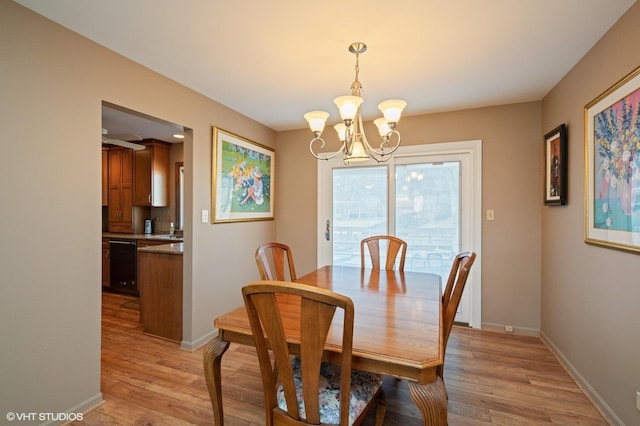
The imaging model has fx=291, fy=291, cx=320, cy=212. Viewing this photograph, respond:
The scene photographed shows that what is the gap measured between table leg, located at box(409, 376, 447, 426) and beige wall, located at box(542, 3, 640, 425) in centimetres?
138

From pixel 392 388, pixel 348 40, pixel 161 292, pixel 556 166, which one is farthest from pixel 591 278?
pixel 161 292

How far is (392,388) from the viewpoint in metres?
2.09

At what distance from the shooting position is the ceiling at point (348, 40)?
5.24ft

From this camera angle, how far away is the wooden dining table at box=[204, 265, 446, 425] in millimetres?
1039

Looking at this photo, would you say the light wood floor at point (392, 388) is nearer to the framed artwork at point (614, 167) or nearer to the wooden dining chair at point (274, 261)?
the wooden dining chair at point (274, 261)

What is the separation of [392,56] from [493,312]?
9.04ft

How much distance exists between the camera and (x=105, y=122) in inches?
142

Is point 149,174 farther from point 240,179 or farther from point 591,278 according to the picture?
point 591,278

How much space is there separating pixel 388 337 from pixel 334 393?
35 cm

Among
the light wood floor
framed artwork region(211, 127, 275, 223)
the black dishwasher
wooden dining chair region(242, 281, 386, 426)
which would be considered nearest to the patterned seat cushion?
wooden dining chair region(242, 281, 386, 426)

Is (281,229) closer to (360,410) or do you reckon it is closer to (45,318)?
(45,318)

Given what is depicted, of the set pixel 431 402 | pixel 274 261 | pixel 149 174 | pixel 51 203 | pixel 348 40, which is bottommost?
pixel 431 402

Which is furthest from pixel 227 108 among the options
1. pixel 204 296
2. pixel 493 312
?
pixel 493 312

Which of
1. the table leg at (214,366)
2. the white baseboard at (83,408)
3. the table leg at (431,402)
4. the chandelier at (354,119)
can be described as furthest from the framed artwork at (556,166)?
the white baseboard at (83,408)
